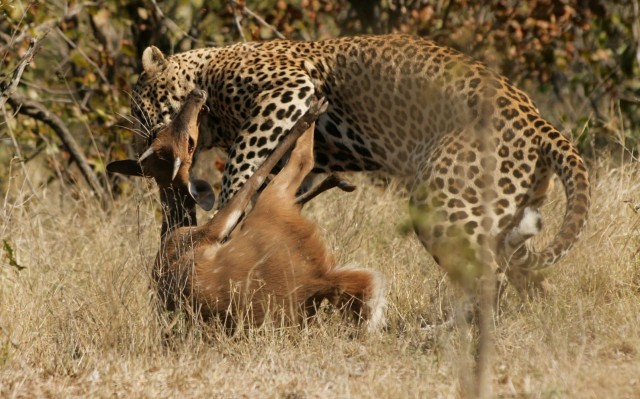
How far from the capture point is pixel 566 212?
20.2 ft

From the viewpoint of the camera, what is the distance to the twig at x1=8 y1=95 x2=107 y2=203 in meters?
9.54

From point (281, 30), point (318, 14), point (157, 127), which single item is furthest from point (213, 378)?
point (318, 14)

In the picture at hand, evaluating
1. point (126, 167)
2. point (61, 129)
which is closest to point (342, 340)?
point (126, 167)

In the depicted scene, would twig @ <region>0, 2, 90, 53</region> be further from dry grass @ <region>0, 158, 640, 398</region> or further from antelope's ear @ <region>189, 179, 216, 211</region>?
antelope's ear @ <region>189, 179, 216, 211</region>

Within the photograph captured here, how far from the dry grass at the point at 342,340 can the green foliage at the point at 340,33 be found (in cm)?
219

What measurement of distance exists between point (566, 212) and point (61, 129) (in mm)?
5168

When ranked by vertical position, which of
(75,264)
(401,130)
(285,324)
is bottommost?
(75,264)

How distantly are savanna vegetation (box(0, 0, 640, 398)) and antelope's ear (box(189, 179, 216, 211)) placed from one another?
0.56m

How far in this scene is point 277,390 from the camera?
523cm

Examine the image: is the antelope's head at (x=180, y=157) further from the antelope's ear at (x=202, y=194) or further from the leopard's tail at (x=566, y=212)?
the leopard's tail at (x=566, y=212)

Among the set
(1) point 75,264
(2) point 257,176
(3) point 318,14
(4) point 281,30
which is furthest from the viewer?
(3) point 318,14

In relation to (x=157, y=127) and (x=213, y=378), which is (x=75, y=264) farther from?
(x=213, y=378)

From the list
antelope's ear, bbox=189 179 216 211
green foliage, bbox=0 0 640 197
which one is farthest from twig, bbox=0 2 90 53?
antelope's ear, bbox=189 179 216 211

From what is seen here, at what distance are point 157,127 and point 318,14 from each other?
365 centimetres
